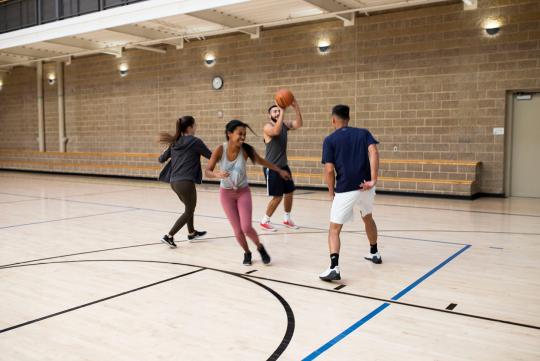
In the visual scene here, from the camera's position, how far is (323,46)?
1127cm

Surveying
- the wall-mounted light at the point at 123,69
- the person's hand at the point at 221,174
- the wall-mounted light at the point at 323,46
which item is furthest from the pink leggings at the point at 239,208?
the wall-mounted light at the point at 123,69

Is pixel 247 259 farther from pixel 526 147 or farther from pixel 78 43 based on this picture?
pixel 78 43

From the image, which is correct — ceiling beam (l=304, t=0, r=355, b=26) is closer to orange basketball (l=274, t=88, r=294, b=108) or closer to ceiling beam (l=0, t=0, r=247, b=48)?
ceiling beam (l=0, t=0, r=247, b=48)

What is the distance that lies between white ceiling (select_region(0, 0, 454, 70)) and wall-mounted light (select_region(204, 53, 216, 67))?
548 mm

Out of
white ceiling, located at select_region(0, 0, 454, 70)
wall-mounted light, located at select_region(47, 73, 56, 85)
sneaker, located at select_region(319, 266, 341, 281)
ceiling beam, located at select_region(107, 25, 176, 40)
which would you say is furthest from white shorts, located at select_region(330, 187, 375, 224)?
wall-mounted light, located at select_region(47, 73, 56, 85)

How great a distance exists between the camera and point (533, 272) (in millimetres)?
4312

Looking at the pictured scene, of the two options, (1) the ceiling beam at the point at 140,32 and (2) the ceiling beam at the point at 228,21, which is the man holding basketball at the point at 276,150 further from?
(1) the ceiling beam at the point at 140,32

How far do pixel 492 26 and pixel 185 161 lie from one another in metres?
6.77

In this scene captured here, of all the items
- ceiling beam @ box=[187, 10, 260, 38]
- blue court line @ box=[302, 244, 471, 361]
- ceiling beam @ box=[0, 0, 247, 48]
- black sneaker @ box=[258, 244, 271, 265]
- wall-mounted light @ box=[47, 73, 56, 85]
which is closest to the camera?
blue court line @ box=[302, 244, 471, 361]

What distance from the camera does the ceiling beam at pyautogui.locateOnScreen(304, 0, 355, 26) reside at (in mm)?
9636

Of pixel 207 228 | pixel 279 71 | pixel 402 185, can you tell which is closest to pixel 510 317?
pixel 207 228

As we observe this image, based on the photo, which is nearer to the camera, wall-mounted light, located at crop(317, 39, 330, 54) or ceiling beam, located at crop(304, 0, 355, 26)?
ceiling beam, located at crop(304, 0, 355, 26)

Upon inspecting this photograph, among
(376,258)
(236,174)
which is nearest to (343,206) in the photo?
(376,258)

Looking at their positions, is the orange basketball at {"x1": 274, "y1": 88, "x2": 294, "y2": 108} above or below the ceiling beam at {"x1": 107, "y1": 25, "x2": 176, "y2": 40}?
below
